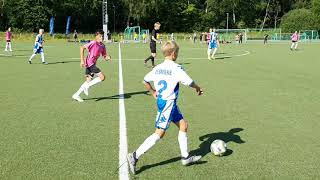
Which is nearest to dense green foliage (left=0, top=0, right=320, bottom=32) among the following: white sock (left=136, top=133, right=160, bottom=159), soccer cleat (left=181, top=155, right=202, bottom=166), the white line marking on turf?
the white line marking on turf

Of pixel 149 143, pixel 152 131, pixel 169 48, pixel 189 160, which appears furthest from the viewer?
pixel 152 131

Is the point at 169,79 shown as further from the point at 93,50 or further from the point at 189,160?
the point at 93,50

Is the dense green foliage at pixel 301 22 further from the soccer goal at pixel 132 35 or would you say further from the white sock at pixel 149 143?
the white sock at pixel 149 143

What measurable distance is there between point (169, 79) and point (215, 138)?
2194 mm

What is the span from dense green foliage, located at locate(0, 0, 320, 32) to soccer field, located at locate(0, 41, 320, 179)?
71.0 meters

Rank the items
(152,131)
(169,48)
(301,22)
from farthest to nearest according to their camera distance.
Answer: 1. (301,22)
2. (152,131)
3. (169,48)

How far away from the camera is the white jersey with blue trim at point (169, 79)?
5461 millimetres

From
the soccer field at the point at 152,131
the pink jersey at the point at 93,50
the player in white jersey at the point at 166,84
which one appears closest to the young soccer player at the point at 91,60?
the pink jersey at the point at 93,50

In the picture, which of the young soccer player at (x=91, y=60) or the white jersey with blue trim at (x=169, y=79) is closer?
the white jersey with blue trim at (x=169, y=79)

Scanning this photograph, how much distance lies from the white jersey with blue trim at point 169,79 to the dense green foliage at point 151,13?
253 ft

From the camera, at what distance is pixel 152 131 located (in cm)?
775

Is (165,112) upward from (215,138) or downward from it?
upward

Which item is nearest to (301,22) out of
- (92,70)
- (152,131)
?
(92,70)

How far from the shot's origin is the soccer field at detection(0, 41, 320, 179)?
5.76 m
